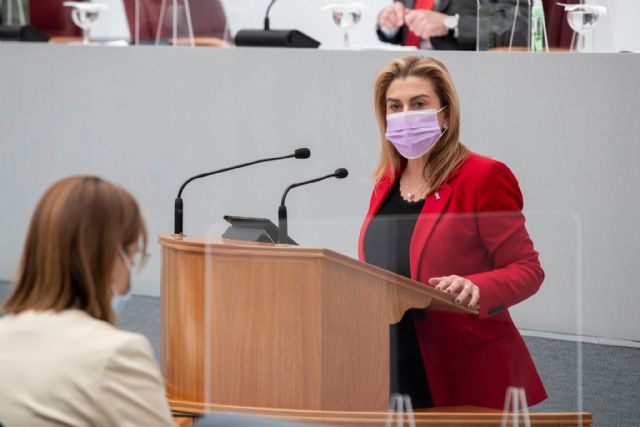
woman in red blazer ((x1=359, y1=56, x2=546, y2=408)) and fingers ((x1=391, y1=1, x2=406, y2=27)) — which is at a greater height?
fingers ((x1=391, y1=1, x2=406, y2=27))

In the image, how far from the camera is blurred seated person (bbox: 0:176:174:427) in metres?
1.56

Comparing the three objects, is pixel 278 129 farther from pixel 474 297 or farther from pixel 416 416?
pixel 416 416

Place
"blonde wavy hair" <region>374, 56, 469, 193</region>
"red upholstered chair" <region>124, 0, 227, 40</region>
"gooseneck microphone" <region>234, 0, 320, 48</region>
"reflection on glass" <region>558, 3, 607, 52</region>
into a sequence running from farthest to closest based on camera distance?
"red upholstered chair" <region>124, 0, 227, 40</region> < "gooseneck microphone" <region>234, 0, 320, 48</region> < "reflection on glass" <region>558, 3, 607, 52</region> < "blonde wavy hair" <region>374, 56, 469, 193</region>

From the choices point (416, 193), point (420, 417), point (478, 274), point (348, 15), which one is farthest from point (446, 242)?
point (348, 15)

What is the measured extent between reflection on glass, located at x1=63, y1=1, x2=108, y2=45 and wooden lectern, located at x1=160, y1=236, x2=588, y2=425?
4.08m

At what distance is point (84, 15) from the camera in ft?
20.0

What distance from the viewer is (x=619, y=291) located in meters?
4.44

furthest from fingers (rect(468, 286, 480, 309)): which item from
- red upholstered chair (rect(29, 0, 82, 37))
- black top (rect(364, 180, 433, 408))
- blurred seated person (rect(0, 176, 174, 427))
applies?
red upholstered chair (rect(29, 0, 82, 37))

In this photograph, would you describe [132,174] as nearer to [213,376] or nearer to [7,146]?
[7,146]

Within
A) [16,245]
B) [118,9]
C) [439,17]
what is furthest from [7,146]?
[439,17]

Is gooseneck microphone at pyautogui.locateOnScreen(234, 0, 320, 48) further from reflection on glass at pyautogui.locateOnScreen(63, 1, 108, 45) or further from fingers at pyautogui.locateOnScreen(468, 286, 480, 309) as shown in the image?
fingers at pyautogui.locateOnScreen(468, 286, 480, 309)

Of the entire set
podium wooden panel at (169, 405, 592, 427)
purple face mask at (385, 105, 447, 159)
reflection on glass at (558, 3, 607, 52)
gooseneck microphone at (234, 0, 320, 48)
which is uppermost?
reflection on glass at (558, 3, 607, 52)

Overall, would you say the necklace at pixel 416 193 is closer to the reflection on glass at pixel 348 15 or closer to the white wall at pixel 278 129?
the white wall at pixel 278 129

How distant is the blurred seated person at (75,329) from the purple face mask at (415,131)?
122cm
